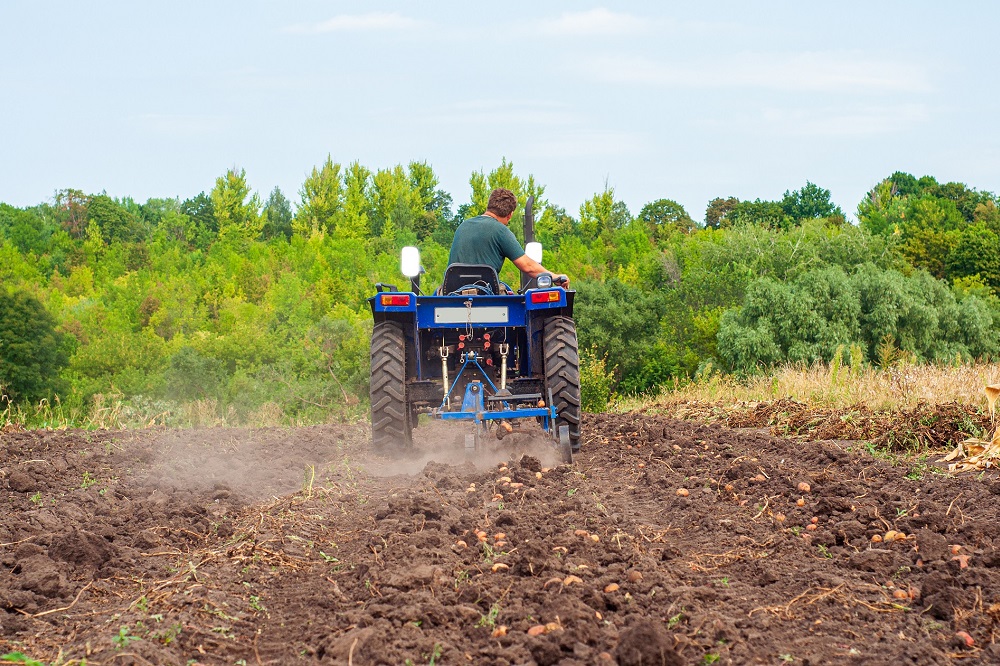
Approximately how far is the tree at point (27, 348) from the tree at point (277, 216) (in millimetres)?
32031

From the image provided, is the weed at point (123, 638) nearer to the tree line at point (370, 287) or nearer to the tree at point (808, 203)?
the tree line at point (370, 287)

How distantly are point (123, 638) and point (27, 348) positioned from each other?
24.8 m

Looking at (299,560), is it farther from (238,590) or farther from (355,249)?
(355,249)

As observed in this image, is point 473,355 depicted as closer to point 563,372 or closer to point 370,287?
point 563,372

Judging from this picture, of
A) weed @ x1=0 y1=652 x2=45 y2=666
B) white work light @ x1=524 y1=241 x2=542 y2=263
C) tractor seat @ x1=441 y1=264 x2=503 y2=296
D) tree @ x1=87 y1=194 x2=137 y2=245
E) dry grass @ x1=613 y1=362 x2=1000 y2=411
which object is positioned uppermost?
tree @ x1=87 y1=194 x2=137 y2=245

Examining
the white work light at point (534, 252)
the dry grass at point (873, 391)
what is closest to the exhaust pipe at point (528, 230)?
the white work light at point (534, 252)

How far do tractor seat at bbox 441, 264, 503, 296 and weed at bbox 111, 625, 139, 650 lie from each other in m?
4.72

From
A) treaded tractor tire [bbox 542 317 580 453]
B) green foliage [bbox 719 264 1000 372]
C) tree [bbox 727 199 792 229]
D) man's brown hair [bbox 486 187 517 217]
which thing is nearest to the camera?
treaded tractor tire [bbox 542 317 580 453]

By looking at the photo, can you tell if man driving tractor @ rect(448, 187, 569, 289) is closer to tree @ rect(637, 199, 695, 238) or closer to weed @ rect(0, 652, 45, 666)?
weed @ rect(0, 652, 45, 666)

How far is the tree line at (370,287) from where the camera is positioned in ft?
84.3

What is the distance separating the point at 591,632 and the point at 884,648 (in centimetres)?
109

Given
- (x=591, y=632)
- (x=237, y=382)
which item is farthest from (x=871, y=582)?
(x=237, y=382)

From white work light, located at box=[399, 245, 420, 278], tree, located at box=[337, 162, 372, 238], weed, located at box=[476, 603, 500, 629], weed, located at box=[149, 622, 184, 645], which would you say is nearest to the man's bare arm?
white work light, located at box=[399, 245, 420, 278]

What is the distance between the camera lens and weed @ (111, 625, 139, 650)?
3.33m
